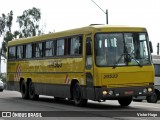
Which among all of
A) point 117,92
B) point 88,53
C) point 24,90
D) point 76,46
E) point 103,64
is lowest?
point 24,90

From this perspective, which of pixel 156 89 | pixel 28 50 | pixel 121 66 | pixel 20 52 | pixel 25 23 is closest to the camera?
pixel 121 66

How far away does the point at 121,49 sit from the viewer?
19156mm

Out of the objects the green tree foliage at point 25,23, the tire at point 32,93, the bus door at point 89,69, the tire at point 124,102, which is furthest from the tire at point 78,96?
the green tree foliage at point 25,23

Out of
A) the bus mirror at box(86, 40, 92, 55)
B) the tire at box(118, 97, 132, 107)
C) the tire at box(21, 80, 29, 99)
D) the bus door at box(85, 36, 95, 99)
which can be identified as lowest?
the tire at box(118, 97, 132, 107)

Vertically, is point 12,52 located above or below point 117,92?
above

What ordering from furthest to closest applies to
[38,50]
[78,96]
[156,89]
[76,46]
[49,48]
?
1. [156,89]
2. [38,50]
3. [49,48]
4. [76,46]
5. [78,96]

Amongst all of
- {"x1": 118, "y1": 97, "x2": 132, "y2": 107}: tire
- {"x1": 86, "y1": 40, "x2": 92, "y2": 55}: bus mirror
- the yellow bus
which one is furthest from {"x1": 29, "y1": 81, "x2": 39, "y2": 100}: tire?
{"x1": 86, "y1": 40, "x2": 92, "y2": 55}: bus mirror

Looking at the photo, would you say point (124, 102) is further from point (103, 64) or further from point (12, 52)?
point (12, 52)

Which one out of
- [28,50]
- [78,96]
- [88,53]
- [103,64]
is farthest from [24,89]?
[103,64]

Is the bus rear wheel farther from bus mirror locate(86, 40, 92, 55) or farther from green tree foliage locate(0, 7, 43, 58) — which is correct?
green tree foliage locate(0, 7, 43, 58)

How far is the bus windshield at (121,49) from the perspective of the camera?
1895 cm

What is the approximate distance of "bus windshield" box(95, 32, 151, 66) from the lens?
746 inches

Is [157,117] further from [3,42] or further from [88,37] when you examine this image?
[3,42]

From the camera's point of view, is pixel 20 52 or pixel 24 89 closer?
pixel 24 89
